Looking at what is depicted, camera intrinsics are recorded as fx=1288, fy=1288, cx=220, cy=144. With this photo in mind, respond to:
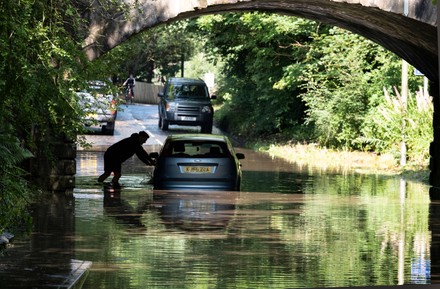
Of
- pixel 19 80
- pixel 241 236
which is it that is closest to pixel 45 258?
pixel 19 80

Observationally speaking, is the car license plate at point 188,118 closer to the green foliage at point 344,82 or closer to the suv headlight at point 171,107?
the suv headlight at point 171,107

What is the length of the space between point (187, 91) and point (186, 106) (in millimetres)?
1227

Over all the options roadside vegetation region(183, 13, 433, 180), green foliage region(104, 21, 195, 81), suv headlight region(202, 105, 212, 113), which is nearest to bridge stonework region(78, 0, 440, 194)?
roadside vegetation region(183, 13, 433, 180)

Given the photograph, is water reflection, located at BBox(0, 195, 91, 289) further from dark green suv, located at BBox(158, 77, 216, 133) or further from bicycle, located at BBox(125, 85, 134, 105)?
bicycle, located at BBox(125, 85, 134, 105)

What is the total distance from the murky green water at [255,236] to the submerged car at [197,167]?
0.73ft

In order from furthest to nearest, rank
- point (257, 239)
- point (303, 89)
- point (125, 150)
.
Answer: point (303, 89) → point (125, 150) → point (257, 239)

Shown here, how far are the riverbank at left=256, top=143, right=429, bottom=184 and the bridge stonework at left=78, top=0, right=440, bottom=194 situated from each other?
3769 millimetres

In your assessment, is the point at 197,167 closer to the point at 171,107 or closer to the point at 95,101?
the point at 95,101

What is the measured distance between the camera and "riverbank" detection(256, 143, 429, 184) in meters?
31.1

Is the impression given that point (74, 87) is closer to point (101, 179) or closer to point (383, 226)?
point (383, 226)

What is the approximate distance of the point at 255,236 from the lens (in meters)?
16.5

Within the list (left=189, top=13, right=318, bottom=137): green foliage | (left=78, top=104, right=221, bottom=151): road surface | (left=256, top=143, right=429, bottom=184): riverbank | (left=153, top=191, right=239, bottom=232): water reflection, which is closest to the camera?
(left=153, top=191, right=239, bottom=232): water reflection

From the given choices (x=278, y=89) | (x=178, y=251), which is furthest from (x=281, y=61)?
(x=178, y=251)

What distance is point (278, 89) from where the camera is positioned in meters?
44.1
